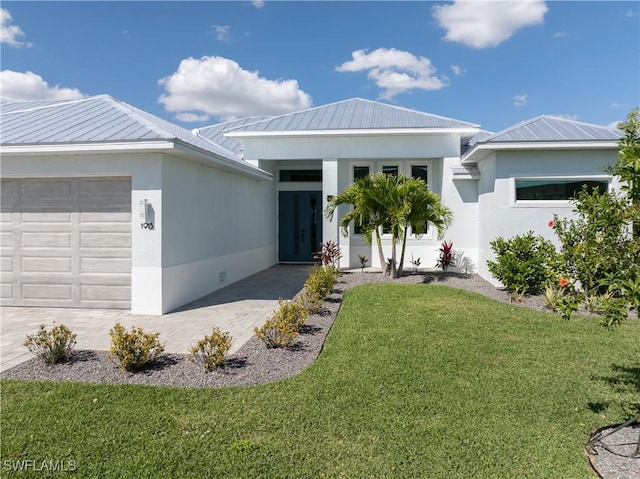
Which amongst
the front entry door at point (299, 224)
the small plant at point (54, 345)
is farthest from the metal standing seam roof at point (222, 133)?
the small plant at point (54, 345)

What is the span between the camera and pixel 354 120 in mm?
16219

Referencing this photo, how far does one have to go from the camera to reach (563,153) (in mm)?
11445

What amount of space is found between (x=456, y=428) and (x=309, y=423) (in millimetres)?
1447

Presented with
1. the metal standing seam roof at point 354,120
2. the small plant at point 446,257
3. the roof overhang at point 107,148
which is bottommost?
the small plant at point 446,257

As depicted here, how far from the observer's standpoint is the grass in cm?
337

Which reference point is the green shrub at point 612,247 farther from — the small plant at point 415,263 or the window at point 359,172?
the window at point 359,172

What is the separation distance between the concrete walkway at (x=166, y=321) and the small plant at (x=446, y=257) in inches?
245

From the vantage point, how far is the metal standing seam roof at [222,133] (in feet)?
58.9

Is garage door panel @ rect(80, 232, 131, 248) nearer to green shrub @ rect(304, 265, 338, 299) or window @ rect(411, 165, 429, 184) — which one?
green shrub @ rect(304, 265, 338, 299)

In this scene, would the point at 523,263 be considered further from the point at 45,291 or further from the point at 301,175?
the point at 45,291

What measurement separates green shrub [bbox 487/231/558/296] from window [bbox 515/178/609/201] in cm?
139

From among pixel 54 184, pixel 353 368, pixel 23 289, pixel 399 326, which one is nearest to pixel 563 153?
pixel 399 326

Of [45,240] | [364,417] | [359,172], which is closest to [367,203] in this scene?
[359,172]

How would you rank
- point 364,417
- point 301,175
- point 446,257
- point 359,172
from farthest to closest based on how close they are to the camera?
point 301,175
point 359,172
point 446,257
point 364,417
